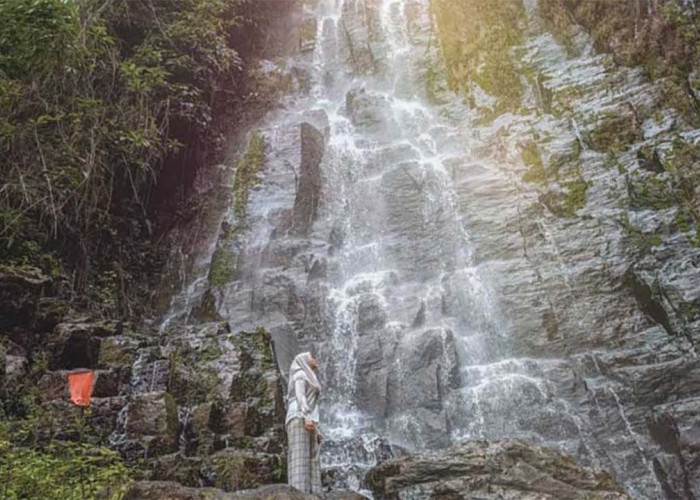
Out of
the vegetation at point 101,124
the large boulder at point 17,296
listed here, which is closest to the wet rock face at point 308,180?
the vegetation at point 101,124

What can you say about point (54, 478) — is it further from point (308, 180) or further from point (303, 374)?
point (308, 180)

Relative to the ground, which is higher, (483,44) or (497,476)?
(483,44)


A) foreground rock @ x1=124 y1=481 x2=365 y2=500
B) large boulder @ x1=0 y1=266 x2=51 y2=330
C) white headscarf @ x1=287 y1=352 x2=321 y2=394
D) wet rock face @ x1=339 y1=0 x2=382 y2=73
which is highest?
wet rock face @ x1=339 y1=0 x2=382 y2=73

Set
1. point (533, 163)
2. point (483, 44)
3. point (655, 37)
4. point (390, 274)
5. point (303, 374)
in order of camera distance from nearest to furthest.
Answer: point (303, 374) → point (390, 274) → point (533, 163) → point (655, 37) → point (483, 44)

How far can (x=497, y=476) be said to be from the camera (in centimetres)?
635

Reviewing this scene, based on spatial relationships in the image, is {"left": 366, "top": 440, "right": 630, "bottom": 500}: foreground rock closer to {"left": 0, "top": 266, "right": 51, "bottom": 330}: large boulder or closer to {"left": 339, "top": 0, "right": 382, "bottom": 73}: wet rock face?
{"left": 0, "top": 266, "right": 51, "bottom": 330}: large boulder

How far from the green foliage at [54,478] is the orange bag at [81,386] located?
1.80m

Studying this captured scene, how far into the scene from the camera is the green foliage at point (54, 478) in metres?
5.36

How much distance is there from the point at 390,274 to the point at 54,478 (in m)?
7.91

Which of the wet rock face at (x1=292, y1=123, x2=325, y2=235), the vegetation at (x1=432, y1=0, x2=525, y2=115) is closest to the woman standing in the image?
the wet rock face at (x1=292, y1=123, x2=325, y2=235)

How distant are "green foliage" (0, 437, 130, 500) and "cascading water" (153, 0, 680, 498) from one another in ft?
11.5

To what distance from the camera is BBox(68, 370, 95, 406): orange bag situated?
8.43 m

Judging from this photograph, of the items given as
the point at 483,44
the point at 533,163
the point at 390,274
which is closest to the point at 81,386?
the point at 390,274

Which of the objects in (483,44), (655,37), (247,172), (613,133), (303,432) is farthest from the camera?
(483,44)
